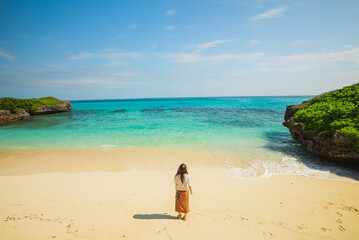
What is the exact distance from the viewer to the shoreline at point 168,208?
13.4ft

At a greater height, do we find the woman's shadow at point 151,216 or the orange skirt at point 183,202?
the orange skirt at point 183,202

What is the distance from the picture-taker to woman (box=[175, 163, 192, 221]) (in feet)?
14.3

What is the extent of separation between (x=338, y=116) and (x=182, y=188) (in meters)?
9.60

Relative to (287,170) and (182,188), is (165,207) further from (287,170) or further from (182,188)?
(287,170)

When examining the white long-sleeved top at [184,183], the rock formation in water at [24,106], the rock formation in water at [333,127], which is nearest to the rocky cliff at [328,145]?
the rock formation in water at [333,127]

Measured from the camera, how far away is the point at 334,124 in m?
8.26

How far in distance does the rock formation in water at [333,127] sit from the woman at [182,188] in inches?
315

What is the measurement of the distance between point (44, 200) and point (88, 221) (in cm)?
225

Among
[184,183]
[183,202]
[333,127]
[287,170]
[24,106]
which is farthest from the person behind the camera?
[24,106]

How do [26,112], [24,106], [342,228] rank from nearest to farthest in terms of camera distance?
[342,228] → [26,112] → [24,106]

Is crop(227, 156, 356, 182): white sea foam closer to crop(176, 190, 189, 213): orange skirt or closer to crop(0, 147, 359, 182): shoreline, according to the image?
crop(0, 147, 359, 182): shoreline

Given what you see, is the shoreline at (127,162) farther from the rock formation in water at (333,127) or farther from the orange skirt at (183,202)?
the orange skirt at (183,202)

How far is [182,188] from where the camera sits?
14.6ft

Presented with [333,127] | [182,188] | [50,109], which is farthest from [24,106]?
[333,127]
